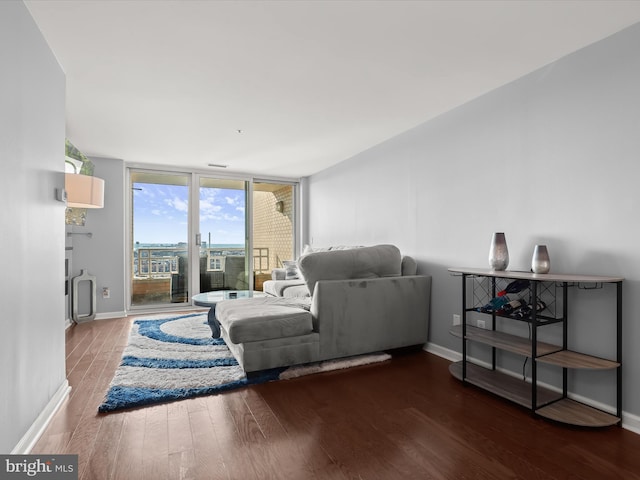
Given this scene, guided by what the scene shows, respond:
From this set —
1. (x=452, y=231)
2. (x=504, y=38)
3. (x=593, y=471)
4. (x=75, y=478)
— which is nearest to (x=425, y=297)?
(x=452, y=231)

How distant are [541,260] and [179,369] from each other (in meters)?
2.81

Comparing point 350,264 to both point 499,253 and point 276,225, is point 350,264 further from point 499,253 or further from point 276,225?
point 276,225

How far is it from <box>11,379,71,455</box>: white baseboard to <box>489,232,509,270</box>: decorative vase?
2963 millimetres

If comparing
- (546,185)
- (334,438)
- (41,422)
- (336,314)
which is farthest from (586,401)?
(41,422)

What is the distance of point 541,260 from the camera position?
7.33 ft

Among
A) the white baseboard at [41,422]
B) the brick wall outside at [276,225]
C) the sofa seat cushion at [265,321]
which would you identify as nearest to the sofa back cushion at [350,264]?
the sofa seat cushion at [265,321]

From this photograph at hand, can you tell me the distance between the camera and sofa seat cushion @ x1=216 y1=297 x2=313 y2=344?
8.61 feet

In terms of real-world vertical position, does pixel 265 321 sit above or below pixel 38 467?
above

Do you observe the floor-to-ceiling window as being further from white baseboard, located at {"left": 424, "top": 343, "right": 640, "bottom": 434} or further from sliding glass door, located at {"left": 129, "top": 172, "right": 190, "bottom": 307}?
white baseboard, located at {"left": 424, "top": 343, "right": 640, "bottom": 434}

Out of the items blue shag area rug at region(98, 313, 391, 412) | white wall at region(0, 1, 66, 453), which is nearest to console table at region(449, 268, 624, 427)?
blue shag area rug at region(98, 313, 391, 412)

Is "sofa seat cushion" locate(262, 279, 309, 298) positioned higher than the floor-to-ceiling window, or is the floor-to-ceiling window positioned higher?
the floor-to-ceiling window

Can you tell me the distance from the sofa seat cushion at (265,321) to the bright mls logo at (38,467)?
1186 millimetres

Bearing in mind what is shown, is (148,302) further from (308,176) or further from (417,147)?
(417,147)

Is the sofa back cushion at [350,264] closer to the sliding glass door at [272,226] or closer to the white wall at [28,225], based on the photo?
the white wall at [28,225]
